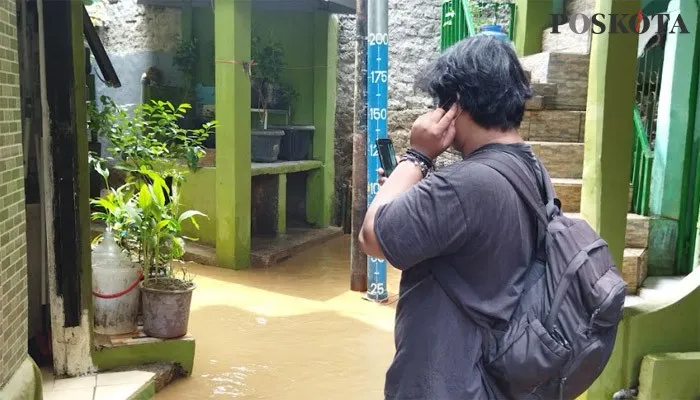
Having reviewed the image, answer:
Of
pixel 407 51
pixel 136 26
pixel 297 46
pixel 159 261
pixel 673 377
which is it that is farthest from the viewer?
pixel 136 26

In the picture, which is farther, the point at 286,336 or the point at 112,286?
the point at 286,336

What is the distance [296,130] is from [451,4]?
279cm

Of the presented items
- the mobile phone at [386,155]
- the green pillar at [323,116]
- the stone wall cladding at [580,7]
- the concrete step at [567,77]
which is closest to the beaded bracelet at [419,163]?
the mobile phone at [386,155]

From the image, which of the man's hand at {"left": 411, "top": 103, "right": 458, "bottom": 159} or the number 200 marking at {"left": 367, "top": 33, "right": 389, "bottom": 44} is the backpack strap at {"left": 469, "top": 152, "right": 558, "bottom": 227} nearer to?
the man's hand at {"left": 411, "top": 103, "right": 458, "bottom": 159}

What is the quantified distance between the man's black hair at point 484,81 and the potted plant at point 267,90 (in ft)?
20.8

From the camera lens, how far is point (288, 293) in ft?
19.7

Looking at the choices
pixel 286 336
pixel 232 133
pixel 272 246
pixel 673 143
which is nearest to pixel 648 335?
pixel 673 143

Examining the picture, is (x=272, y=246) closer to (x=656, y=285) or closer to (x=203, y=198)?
(x=203, y=198)

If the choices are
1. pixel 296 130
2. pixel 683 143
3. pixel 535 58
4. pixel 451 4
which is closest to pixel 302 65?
pixel 296 130

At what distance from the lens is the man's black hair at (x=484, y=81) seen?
156 centimetres

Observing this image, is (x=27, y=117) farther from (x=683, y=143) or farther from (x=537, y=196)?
(x=683, y=143)

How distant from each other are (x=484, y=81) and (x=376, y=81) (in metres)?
4.09

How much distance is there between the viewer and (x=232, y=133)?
22.5 ft

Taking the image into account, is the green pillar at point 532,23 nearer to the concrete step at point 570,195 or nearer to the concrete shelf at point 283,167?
the concrete step at point 570,195
